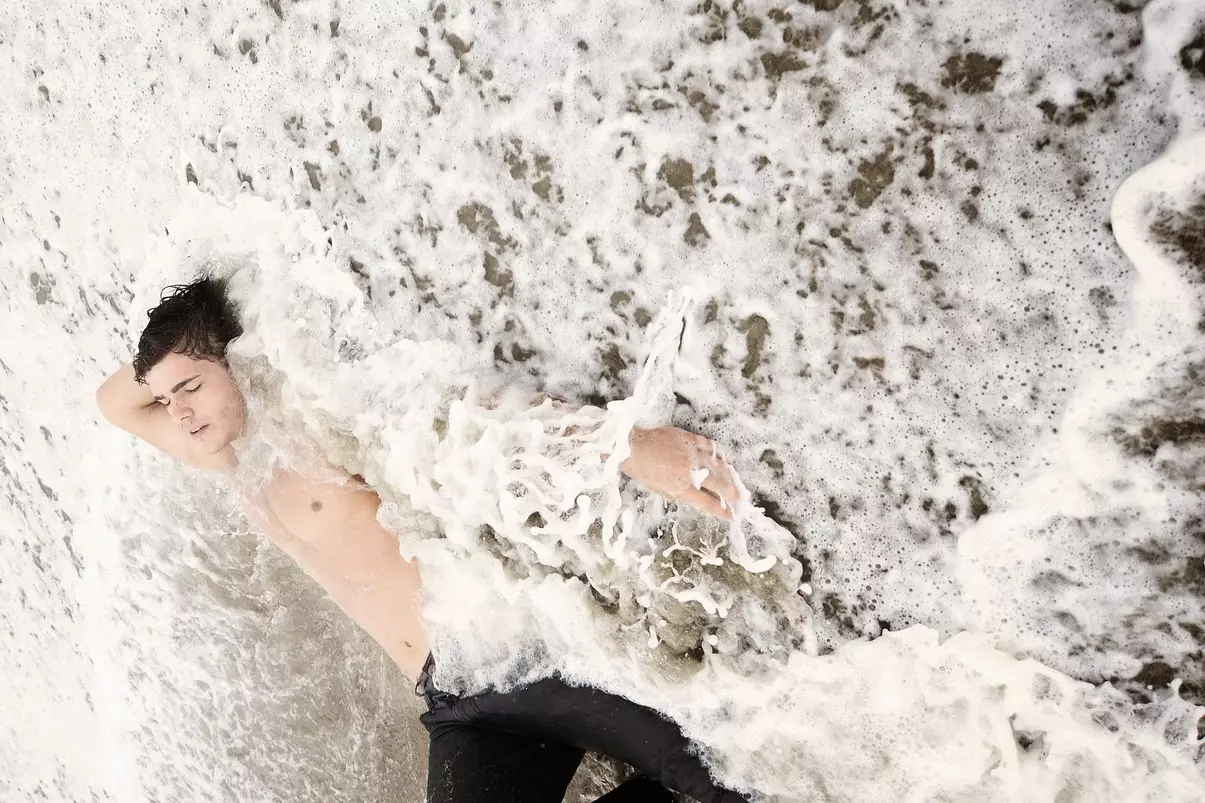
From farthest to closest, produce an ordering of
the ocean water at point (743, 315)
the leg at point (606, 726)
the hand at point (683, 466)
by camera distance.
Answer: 1. the leg at point (606, 726)
2. the hand at point (683, 466)
3. the ocean water at point (743, 315)

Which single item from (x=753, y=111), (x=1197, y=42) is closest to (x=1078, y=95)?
(x=1197, y=42)

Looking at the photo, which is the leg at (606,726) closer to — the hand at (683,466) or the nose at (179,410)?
the hand at (683,466)

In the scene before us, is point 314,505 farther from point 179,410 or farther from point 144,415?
point 144,415

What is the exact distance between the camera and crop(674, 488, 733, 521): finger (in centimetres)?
153

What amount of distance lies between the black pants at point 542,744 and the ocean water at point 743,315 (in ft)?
0.17

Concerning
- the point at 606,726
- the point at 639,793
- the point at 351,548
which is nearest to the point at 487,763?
the point at 606,726

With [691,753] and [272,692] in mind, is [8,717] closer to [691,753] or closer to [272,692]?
[272,692]

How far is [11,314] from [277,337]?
1205mm

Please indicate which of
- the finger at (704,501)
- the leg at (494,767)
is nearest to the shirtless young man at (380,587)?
the leg at (494,767)

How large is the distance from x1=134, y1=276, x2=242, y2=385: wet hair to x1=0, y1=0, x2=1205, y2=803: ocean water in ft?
0.18

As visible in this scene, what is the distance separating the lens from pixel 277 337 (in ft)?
6.16

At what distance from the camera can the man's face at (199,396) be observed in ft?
5.94

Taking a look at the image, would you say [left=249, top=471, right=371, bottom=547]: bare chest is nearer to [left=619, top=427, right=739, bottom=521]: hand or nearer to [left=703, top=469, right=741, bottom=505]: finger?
[left=619, top=427, right=739, bottom=521]: hand

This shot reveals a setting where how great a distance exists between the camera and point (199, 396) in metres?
1.83
